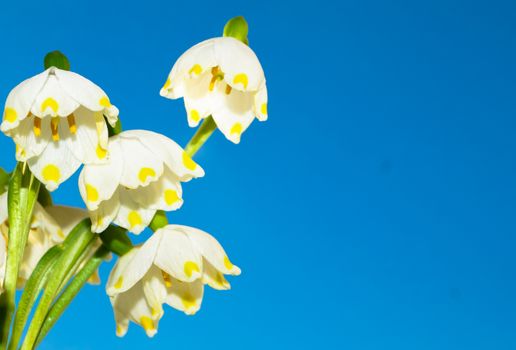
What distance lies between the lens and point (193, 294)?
49.4 inches

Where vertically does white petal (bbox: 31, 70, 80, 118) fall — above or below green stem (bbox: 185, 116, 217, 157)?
below

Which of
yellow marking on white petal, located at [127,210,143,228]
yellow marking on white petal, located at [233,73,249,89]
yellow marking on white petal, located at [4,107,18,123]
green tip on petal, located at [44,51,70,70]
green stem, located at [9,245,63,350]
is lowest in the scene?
green stem, located at [9,245,63,350]

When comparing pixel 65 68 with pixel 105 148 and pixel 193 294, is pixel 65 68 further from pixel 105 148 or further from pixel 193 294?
pixel 193 294

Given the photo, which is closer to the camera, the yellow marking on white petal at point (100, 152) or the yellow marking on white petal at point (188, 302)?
the yellow marking on white petal at point (100, 152)

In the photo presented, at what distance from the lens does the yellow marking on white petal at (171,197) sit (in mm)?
1176

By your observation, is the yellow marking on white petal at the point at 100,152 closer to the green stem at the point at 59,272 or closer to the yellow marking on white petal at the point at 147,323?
the green stem at the point at 59,272

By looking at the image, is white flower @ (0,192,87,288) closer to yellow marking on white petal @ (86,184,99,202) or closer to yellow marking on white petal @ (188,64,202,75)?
yellow marking on white petal @ (86,184,99,202)

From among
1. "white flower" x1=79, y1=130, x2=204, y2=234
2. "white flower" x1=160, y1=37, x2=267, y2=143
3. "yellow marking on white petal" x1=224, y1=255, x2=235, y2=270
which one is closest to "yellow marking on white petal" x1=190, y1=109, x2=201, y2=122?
"white flower" x1=160, y1=37, x2=267, y2=143

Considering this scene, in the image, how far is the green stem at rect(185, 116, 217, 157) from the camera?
1.23 meters

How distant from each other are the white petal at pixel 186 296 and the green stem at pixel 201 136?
7.0 inches

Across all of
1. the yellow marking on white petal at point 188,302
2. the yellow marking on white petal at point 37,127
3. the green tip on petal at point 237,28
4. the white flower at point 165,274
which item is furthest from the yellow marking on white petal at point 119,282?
the green tip on petal at point 237,28

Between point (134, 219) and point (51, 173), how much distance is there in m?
0.12

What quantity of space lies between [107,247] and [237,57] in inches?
12.1

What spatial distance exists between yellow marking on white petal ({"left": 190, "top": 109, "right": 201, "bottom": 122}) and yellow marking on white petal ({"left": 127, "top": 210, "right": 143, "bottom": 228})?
0.17 metres
